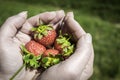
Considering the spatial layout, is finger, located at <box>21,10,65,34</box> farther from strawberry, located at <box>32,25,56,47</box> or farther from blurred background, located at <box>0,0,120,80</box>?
blurred background, located at <box>0,0,120,80</box>

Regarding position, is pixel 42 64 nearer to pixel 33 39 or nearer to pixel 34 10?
pixel 33 39

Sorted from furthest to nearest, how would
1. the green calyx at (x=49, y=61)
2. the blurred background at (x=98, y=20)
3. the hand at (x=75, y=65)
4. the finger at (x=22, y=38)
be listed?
the blurred background at (x=98, y=20)
the finger at (x=22, y=38)
the green calyx at (x=49, y=61)
the hand at (x=75, y=65)

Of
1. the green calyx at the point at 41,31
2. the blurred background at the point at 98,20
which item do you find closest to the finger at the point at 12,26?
the green calyx at the point at 41,31

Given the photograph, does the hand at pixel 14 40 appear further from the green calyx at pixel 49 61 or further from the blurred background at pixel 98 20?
the blurred background at pixel 98 20

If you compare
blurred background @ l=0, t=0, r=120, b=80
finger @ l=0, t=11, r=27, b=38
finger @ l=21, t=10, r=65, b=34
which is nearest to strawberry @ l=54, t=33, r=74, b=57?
finger @ l=21, t=10, r=65, b=34

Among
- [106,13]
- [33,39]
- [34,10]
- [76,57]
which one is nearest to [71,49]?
[76,57]

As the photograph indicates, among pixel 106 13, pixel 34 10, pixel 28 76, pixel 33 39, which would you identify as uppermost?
pixel 33 39

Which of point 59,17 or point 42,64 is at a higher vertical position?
point 59,17
